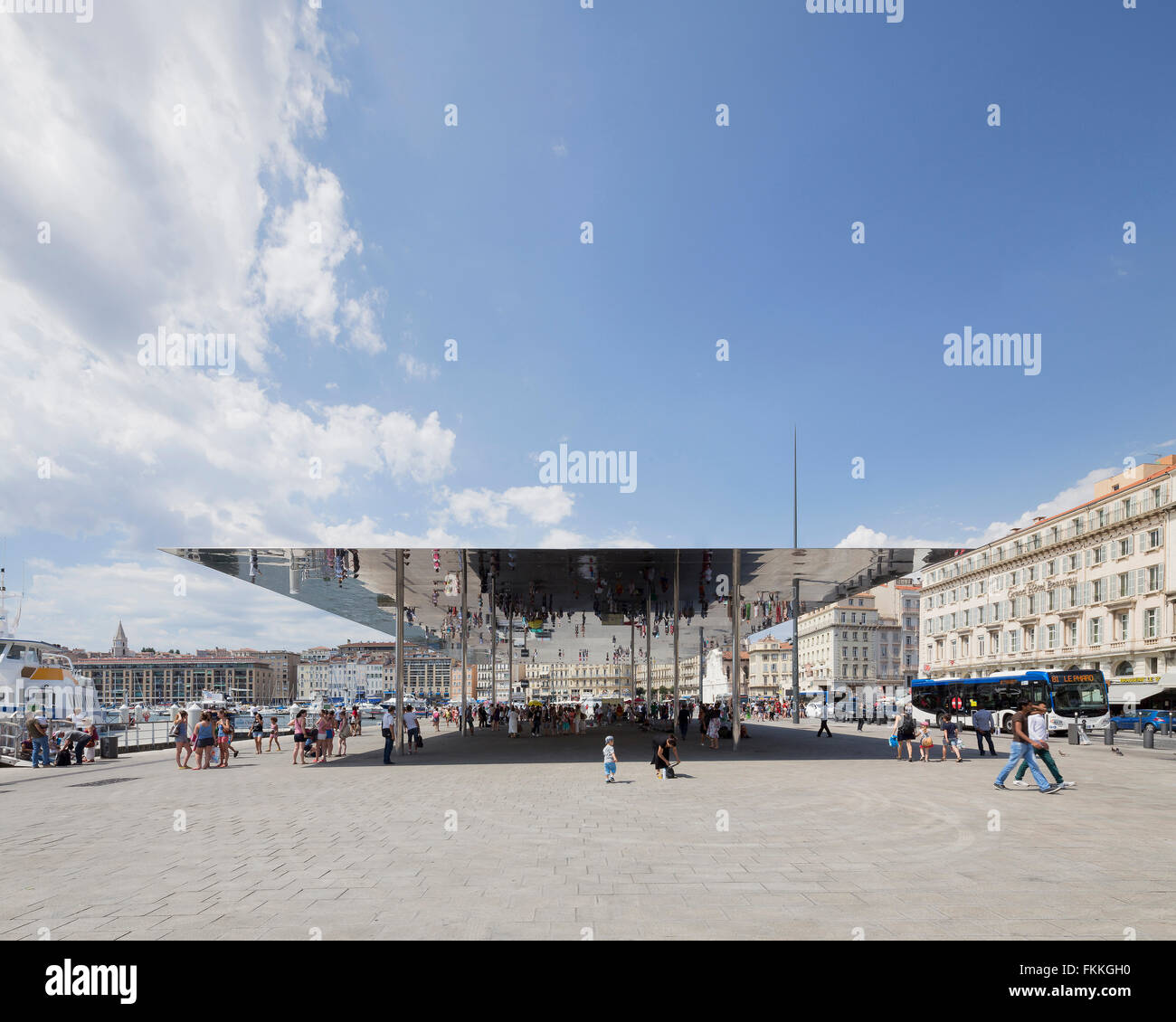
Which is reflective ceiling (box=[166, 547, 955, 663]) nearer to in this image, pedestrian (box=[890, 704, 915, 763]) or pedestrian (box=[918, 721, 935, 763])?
pedestrian (box=[890, 704, 915, 763])

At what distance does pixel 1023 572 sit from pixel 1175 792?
5777 centimetres

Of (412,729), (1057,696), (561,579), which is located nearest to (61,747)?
(412,729)

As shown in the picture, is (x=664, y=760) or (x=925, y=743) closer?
(x=664, y=760)

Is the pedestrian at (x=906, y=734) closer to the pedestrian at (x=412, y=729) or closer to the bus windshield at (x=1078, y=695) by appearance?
the pedestrian at (x=412, y=729)

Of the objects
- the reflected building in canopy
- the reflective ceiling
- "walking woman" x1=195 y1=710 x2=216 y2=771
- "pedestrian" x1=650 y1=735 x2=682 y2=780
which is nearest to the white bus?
the reflected building in canopy

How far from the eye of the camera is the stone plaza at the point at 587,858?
22.7ft

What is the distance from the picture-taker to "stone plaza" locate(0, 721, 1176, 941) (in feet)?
22.7

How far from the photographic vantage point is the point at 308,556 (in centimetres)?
2300

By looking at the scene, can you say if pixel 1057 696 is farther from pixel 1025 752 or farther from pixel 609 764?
pixel 609 764

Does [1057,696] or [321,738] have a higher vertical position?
[321,738]

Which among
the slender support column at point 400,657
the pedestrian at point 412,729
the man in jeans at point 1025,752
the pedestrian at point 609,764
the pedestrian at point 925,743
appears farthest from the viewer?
the pedestrian at point 412,729

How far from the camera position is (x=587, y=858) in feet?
31.3

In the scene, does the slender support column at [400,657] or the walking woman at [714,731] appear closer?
the slender support column at [400,657]

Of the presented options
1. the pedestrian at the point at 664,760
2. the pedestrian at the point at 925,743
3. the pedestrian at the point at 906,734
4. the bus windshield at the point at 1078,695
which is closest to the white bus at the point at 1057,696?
the bus windshield at the point at 1078,695
